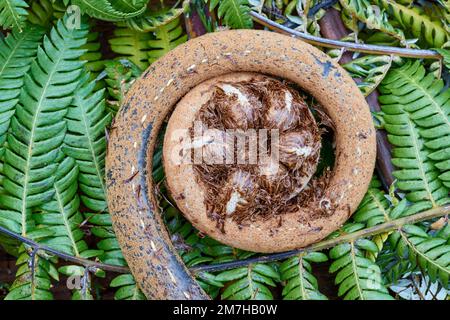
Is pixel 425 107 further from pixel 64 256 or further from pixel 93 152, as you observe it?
pixel 64 256

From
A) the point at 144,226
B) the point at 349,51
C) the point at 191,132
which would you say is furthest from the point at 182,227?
the point at 349,51

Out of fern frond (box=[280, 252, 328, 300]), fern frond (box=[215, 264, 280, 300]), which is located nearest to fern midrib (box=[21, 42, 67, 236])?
fern frond (box=[215, 264, 280, 300])

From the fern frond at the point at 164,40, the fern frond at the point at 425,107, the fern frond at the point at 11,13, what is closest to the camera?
the fern frond at the point at 11,13

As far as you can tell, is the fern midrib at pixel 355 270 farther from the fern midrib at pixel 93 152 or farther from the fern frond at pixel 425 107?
the fern midrib at pixel 93 152

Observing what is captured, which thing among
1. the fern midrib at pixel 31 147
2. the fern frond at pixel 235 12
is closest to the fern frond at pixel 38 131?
the fern midrib at pixel 31 147

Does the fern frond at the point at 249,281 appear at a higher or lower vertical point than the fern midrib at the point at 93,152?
lower

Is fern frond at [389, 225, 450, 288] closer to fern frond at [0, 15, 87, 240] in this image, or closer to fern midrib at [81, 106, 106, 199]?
fern midrib at [81, 106, 106, 199]

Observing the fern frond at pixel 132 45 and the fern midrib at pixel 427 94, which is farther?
the fern frond at pixel 132 45

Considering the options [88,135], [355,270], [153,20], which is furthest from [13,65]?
[355,270]
